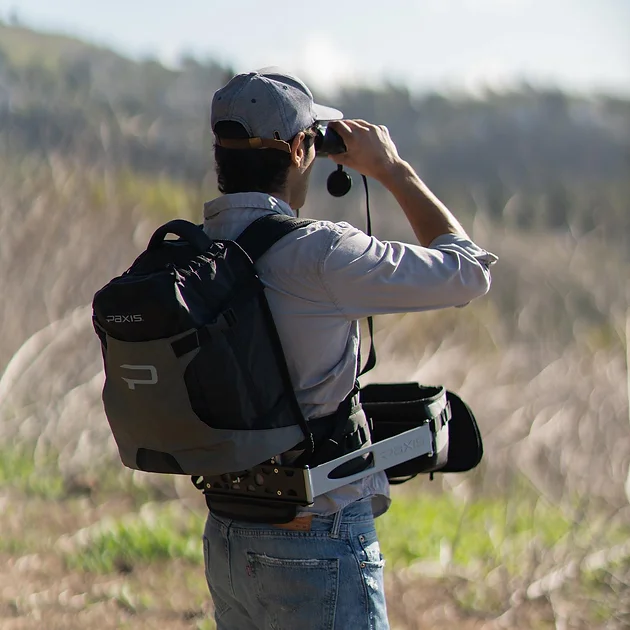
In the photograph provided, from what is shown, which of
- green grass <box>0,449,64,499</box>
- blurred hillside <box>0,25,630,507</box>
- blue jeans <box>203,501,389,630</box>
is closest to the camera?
blue jeans <box>203,501,389,630</box>

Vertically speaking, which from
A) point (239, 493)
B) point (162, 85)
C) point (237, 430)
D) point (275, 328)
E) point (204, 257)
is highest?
point (162, 85)

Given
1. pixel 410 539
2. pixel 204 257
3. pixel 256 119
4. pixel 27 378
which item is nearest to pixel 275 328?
pixel 204 257

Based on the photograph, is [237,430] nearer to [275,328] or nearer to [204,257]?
[275,328]

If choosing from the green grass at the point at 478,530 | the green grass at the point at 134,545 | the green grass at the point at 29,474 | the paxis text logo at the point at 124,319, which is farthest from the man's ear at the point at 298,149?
the green grass at the point at 29,474

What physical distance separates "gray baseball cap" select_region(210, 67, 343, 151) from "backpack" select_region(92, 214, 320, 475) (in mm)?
182

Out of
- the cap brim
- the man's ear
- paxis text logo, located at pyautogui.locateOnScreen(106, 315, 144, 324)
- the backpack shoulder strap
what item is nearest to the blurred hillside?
the cap brim

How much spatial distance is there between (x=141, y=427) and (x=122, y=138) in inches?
202

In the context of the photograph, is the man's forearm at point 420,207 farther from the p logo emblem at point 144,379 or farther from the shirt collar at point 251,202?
the p logo emblem at point 144,379

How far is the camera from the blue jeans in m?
1.82

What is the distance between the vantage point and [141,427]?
70.5 inches

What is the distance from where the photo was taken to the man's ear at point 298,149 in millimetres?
1891

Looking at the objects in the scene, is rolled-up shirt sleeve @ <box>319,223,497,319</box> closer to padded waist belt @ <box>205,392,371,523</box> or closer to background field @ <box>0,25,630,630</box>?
padded waist belt @ <box>205,392,371,523</box>

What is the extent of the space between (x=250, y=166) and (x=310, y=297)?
31cm

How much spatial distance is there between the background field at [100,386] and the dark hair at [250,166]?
2341mm
